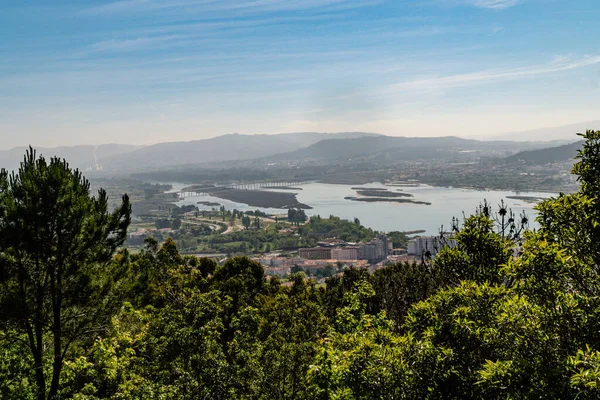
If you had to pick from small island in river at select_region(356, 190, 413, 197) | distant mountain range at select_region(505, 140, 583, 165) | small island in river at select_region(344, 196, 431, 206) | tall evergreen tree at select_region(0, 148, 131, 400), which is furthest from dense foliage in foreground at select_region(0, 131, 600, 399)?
distant mountain range at select_region(505, 140, 583, 165)

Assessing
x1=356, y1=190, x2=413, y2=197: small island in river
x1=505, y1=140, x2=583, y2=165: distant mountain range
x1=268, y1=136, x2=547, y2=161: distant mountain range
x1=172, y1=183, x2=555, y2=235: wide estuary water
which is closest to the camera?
x1=172, y1=183, x2=555, y2=235: wide estuary water

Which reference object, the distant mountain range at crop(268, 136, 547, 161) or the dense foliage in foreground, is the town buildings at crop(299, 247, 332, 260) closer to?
the dense foliage in foreground

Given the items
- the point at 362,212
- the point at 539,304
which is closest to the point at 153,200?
the point at 362,212

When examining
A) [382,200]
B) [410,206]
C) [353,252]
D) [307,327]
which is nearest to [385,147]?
[382,200]

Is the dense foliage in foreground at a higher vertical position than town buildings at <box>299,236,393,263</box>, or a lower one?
higher

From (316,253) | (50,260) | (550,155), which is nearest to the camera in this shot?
(50,260)

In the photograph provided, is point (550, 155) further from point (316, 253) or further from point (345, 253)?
point (316, 253)

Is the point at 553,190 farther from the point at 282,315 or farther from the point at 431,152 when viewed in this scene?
the point at 431,152
